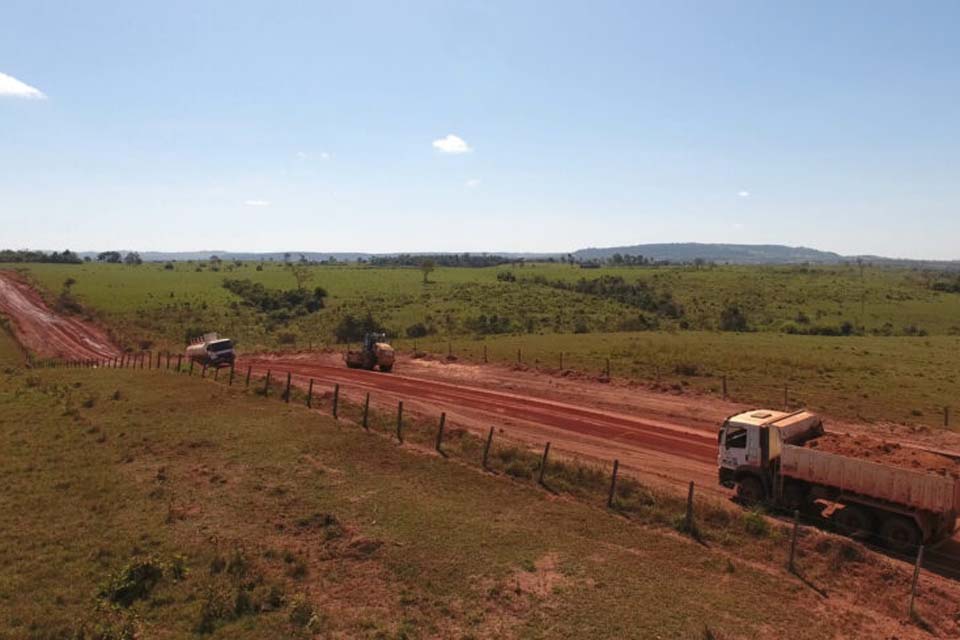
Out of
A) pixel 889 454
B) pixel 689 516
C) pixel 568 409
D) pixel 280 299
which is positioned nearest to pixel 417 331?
pixel 280 299

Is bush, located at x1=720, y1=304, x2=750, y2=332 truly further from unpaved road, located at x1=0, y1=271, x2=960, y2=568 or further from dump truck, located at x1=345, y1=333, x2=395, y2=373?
dump truck, located at x1=345, y1=333, x2=395, y2=373

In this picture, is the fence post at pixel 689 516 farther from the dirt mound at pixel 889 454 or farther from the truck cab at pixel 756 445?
the dirt mound at pixel 889 454

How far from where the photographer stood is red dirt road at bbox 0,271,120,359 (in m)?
66.0

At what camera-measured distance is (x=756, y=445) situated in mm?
21469

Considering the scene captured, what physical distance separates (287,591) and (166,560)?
11.9 ft

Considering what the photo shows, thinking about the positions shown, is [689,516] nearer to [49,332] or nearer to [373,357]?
[373,357]

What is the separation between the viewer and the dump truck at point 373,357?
1930 inches

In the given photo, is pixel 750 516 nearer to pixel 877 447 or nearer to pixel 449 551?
pixel 877 447

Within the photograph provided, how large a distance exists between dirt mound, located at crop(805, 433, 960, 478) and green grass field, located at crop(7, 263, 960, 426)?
627 inches

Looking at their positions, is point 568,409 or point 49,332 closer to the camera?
point 568,409

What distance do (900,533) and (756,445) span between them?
4671mm

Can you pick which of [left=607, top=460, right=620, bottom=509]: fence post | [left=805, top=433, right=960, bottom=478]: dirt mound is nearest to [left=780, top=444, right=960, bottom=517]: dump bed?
[left=805, top=433, right=960, bottom=478]: dirt mound

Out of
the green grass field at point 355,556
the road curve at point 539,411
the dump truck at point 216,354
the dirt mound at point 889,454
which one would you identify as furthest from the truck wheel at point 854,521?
the dump truck at point 216,354

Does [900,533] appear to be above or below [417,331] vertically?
above
